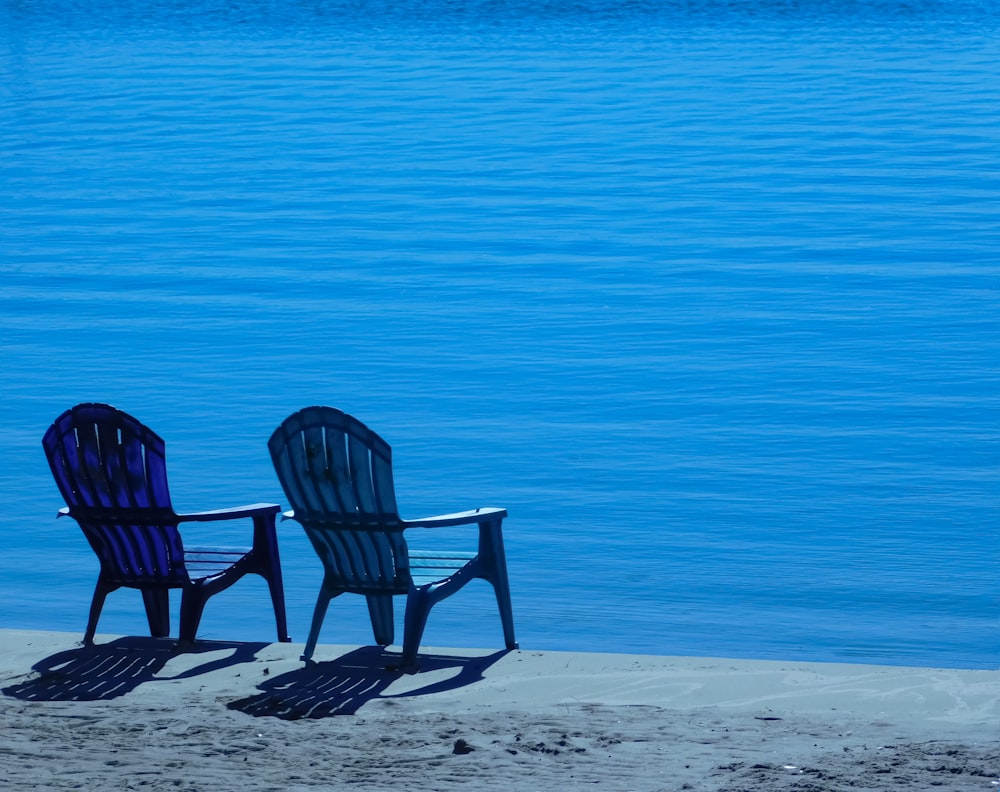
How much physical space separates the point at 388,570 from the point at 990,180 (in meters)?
11.9

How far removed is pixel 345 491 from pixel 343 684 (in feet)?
2.24

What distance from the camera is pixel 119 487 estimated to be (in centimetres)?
611

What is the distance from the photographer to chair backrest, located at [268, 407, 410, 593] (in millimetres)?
5848

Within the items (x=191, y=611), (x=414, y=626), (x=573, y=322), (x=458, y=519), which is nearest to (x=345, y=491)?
(x=458, y=519)

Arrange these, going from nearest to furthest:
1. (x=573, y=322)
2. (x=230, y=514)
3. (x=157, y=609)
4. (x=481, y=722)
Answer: (x=481, y=722) < (x=230, y=514) < (x=157, y=609) < (x=573, y=322)

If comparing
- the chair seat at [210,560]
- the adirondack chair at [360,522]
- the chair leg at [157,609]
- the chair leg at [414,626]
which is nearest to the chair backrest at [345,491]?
the adirondack chair at [360,522]

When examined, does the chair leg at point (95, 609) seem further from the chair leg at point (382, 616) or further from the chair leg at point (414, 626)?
the chair leg at point (414, 626)

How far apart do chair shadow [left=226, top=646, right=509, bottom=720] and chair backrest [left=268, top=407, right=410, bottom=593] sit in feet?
0.92

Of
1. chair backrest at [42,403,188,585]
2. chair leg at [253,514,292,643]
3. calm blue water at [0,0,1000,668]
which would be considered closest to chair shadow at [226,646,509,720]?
chair leg at [253,514,292,643]

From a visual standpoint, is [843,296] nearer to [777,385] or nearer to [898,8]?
[777,385]

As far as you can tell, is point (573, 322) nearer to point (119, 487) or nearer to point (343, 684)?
point (119, 487)

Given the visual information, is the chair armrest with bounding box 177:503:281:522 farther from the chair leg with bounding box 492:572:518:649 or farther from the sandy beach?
the chair leg with bounding box 492:572:518:649

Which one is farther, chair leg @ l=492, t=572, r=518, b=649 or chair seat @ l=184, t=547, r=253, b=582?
chair seat @ l=184, t=547, r=253, b=582

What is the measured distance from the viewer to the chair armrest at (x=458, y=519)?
Result: 5785 millimetres
